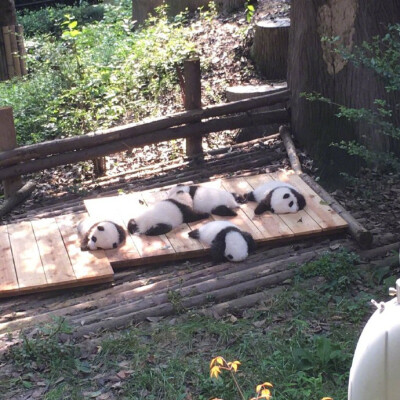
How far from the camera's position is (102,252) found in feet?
22.0

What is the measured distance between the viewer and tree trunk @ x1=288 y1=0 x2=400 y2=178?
782 cm

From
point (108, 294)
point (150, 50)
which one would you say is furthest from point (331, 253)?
point (150, 50)

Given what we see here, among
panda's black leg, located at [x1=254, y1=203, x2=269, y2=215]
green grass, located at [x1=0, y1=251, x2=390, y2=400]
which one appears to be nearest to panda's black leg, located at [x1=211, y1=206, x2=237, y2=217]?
panda's black leg, located at [x1=254, y1=203, x2=269, y2=215]

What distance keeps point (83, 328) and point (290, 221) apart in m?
2.37

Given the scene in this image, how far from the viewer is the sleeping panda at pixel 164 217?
22.9 ft

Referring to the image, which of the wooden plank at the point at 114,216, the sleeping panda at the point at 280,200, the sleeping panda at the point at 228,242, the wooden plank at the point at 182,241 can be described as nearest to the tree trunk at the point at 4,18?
the wooden plank at the point at 114,216

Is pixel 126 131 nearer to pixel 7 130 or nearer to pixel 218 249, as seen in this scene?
pixel 7 130

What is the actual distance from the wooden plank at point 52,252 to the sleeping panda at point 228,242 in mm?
1228

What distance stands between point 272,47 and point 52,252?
5.52 metres

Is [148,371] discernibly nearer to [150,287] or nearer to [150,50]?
[150,287]

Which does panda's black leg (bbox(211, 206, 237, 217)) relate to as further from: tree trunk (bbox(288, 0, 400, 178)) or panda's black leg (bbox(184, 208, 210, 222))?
tree trunk (bbox(288, 0, 400, 178))

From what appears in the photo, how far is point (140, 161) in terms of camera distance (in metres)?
10.1

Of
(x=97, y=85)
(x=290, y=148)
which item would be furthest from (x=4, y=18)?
(x=290, y=148)

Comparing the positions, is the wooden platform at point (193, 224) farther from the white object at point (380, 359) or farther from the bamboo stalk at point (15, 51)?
the bamboo stalk at point (15, 51)
